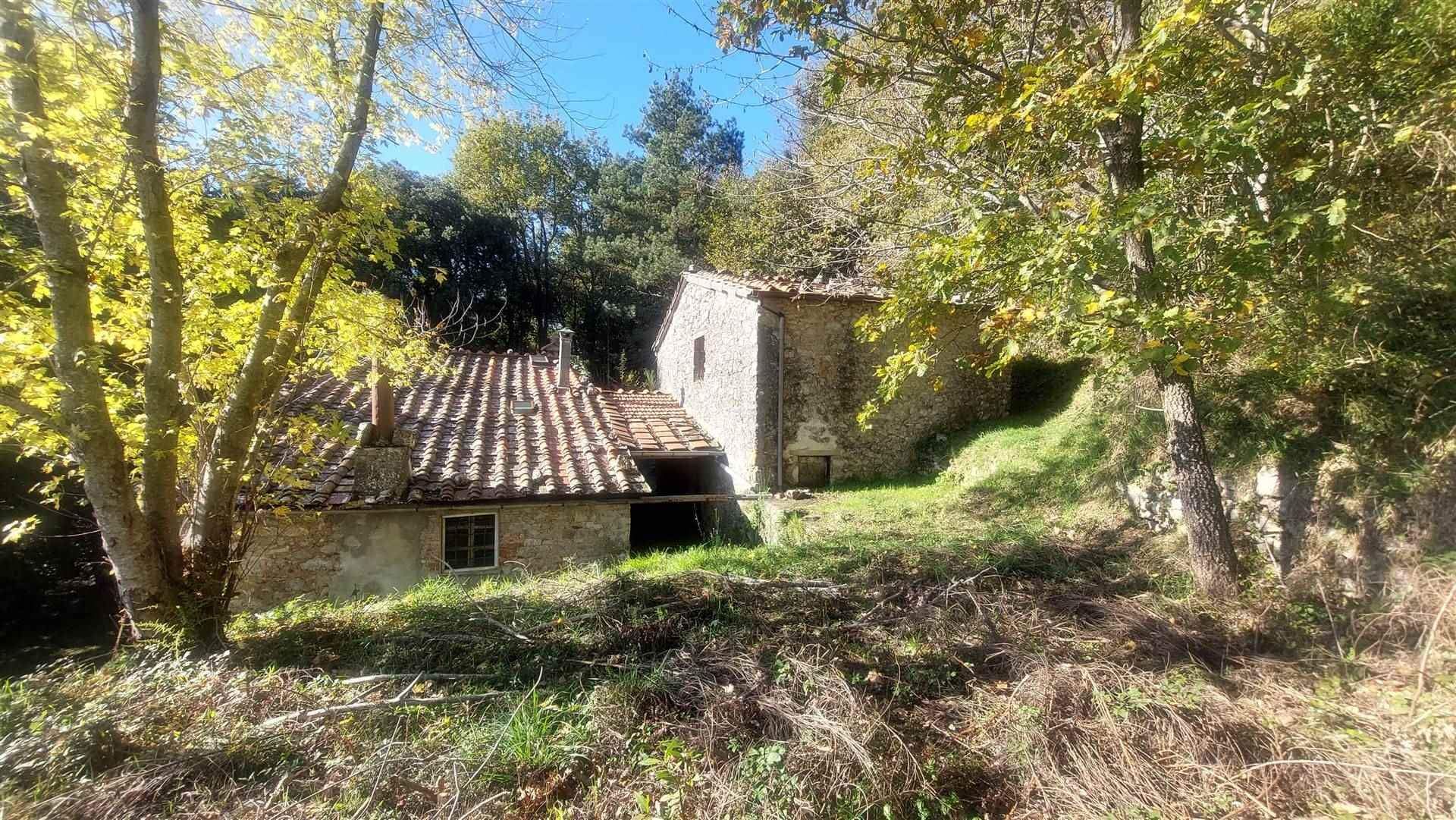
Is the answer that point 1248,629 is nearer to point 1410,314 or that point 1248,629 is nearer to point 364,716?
point 1410,314

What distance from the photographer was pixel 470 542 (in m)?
8.05

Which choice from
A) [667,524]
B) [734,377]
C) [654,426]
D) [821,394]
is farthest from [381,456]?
[667,524]

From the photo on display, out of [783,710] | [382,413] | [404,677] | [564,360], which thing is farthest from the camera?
[564,360]

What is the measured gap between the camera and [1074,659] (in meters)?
3.72

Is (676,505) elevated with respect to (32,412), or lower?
lower

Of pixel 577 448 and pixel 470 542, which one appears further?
pixel 577 448

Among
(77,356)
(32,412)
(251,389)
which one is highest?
(77,356)

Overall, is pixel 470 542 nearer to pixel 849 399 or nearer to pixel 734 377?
pixel 734 377

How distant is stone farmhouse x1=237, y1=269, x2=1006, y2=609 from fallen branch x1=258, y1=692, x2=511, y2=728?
198 centimetres

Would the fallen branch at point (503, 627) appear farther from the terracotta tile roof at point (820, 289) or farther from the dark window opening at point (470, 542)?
the terracotta tile roof at point (820, 289)

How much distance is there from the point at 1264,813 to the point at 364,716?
4.54m

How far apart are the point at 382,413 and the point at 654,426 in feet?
17.7

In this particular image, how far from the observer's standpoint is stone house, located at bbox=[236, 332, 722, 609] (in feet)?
23.2

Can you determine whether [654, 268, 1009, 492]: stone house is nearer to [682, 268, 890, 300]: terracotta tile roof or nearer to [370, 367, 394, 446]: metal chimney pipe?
[682, 268, 890, 300]: terracotta tile roof
